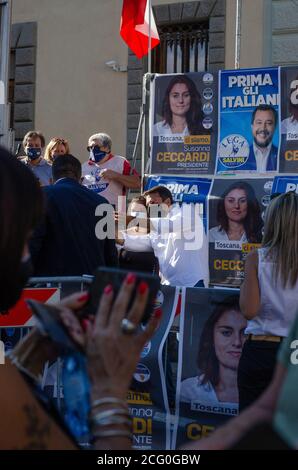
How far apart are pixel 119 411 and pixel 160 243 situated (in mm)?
5496

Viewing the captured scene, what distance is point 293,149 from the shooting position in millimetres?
7629

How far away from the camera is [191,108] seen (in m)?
8.13

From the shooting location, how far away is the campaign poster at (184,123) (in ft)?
26.4

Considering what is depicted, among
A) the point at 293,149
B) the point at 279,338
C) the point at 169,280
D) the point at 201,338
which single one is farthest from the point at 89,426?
the point at 293,149

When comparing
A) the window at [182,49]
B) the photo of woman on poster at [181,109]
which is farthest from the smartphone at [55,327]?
the window at [182,49]

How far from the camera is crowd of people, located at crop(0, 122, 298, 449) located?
1919mm

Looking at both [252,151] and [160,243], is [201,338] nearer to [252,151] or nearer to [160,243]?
[160,243]

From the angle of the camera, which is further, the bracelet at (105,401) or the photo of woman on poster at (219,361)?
the photo of woman on poster at (219,361)

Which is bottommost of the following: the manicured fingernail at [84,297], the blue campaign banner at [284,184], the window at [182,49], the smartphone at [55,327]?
the smartphone at [55,327]

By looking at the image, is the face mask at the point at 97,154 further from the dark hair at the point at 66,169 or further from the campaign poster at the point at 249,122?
the dark hair at the point at 66,169

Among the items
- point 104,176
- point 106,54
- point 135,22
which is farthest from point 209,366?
point 106,54

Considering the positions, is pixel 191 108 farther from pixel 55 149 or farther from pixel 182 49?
pixel 182 49

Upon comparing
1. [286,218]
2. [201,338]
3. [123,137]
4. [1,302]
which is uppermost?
[123,137]

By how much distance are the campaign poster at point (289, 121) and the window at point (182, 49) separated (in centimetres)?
730
